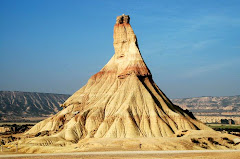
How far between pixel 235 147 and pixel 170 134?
49.1ft

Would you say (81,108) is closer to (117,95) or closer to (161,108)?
(117,95)

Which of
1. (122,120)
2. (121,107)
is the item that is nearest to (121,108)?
(121,107)

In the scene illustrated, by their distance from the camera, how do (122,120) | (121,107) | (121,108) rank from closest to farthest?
(122,120) < (121,108) < (121,107)

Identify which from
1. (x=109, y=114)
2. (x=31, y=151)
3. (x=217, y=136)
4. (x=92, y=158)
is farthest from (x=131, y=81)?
(x=92, y=158)

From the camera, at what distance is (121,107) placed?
98000mm

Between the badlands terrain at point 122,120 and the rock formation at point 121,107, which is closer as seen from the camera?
the badlands terrain at point 122,120

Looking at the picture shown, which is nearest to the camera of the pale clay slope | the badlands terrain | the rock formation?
the badlands terrain

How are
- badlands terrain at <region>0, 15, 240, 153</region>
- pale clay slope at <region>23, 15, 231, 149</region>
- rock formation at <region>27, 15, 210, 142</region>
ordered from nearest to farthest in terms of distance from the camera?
badlands terrain at <region>0, 15, 240, 153</region>, pale clay slope at <region>23, 15, 231, 149</region>, rock formation at <region>27, 15, 210, 142</region>

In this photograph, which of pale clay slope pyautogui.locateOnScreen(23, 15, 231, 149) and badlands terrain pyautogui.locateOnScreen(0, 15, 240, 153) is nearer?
badlands terrain pyautogui.locateOnScreen(0, 15, 240, 153)

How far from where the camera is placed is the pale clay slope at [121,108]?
90.7 meters

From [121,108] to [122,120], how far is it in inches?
225

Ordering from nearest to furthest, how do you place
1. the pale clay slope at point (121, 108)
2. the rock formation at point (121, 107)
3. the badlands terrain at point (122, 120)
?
1. the badlands terrain at point (122, 120)
2. the pale clay slope at point (121, 108)
3. the rock formation at point (121, 107)

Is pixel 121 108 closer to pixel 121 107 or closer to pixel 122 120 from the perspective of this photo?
pixel 121 107

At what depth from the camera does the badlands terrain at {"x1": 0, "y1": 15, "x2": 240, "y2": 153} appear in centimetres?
7650
